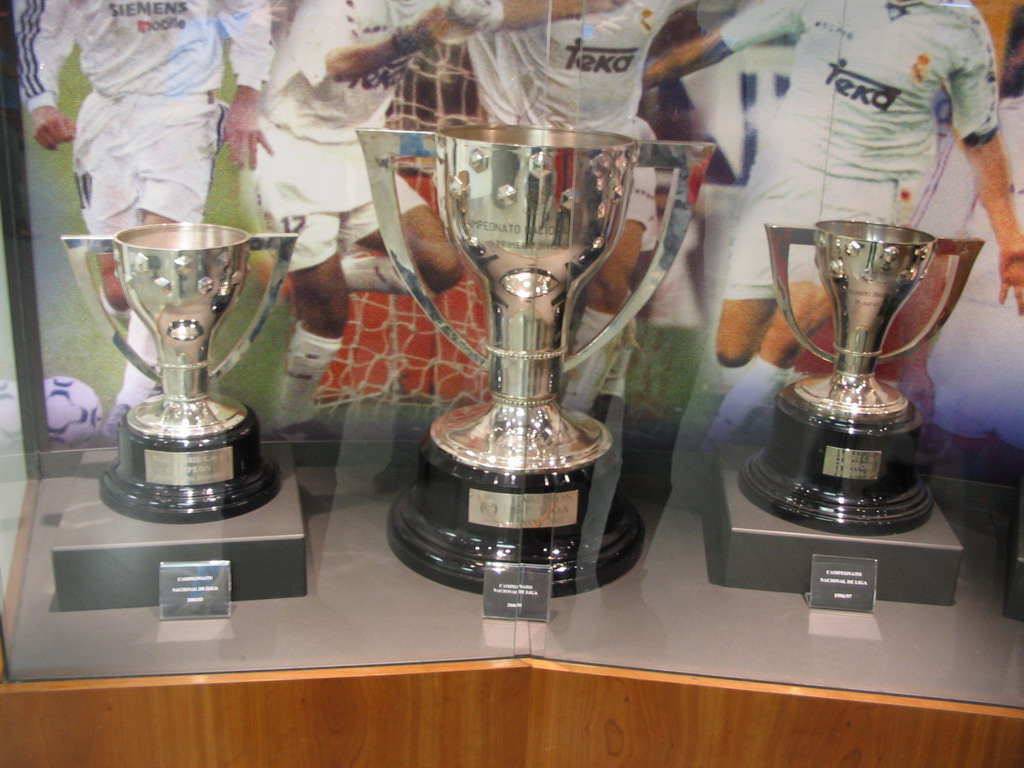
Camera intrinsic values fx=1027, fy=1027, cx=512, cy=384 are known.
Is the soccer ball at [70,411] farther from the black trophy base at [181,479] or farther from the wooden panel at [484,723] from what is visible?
the wooden panel at [484,723]

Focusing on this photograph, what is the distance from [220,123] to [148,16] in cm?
12

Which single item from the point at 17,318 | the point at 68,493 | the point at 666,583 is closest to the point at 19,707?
the point at 68,493

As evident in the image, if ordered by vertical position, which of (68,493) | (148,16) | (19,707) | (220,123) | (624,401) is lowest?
(19,707)

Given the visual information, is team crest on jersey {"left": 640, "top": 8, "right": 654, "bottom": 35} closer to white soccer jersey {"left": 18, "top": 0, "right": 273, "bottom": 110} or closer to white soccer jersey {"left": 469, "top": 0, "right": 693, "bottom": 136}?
white soccer jersey {"left": 469, "top": 0, "right": 693, "bottom": 136}

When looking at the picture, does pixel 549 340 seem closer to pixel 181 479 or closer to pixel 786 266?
pixel 786 266

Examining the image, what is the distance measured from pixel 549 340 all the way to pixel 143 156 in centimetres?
47

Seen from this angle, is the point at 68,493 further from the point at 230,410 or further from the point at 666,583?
the point at 666,583

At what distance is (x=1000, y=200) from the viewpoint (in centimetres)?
101

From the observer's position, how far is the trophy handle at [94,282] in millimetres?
986

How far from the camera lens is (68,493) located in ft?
3.40

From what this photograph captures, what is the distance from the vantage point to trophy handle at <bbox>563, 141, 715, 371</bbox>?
97 centimetres

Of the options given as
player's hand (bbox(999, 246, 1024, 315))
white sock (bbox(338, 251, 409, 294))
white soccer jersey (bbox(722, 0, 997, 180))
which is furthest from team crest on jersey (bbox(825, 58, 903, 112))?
white sock (bbox(338, 251, 409, 294))

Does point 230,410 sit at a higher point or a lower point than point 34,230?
lower

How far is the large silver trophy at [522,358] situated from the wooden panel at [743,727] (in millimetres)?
115
